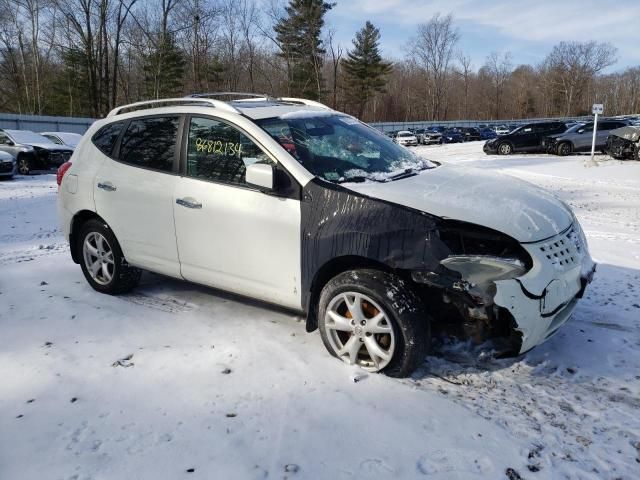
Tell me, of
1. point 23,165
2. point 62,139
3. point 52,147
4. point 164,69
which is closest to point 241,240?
point 23,165

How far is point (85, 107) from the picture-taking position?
46.7m

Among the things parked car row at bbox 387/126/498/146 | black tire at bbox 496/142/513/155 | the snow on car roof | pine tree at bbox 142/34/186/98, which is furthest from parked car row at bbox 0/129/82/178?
parked car row at bbox 387/126/498/146

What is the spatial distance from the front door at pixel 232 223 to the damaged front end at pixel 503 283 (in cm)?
99

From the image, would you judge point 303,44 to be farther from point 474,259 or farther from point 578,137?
point 474,259

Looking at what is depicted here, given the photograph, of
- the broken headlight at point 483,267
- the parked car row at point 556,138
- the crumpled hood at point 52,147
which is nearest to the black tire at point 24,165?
the crumpled hood at point 52,147

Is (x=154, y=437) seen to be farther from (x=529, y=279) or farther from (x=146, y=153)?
(x=146, y=153)

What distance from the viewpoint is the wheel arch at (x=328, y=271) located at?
321 centimetres

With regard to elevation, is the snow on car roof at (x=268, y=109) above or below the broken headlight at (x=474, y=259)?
above

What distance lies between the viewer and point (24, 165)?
16.4m

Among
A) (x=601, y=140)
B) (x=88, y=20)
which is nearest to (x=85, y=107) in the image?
(x=88, y=20)

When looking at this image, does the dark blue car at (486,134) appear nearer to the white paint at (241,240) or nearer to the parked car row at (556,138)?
the parked car row at (556,138)

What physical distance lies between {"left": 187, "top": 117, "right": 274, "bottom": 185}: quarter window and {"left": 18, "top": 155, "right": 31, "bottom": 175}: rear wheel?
1513 cm

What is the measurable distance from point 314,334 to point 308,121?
A: 5.59ft

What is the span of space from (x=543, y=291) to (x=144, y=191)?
10.2 feet
